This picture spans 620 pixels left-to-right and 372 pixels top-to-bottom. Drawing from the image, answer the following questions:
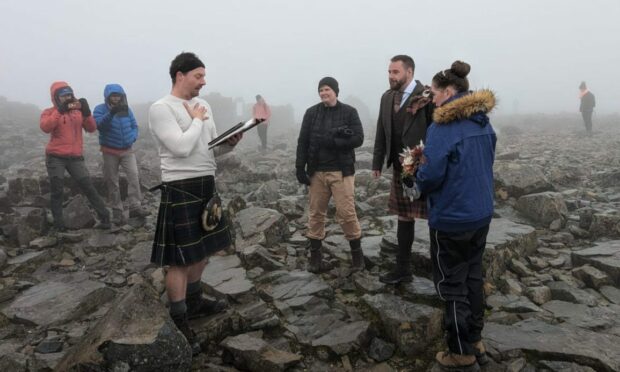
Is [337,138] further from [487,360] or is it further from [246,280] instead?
[487,360]

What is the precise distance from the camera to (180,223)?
4074 millimetres

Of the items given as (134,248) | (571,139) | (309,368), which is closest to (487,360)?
(309,368)

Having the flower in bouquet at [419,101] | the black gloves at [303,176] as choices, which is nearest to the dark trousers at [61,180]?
the black gloves at [303,176]

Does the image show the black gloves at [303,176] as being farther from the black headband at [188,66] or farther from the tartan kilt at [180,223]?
the black headband at [188,66]

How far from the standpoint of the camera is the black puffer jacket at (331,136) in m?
A: 5.77

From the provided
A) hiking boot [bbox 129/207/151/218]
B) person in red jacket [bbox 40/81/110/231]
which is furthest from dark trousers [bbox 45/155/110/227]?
hiking boot [bbox 129/207/151/218]

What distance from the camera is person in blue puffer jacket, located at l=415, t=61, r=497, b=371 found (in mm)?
3490

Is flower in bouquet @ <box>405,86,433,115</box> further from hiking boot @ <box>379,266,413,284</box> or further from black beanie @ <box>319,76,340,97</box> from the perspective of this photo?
hiking boot @ <box>379,266,413,284</box>

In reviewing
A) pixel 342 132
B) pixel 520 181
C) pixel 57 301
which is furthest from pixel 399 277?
pixel 520 181

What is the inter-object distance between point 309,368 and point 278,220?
13.3 ft

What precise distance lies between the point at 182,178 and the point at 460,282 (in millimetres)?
2897

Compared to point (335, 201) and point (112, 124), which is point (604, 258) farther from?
point (112, 124)

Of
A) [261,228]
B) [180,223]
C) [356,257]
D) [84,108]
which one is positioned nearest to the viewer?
[180,223]

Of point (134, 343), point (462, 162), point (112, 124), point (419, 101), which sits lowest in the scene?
point (134, 343)
